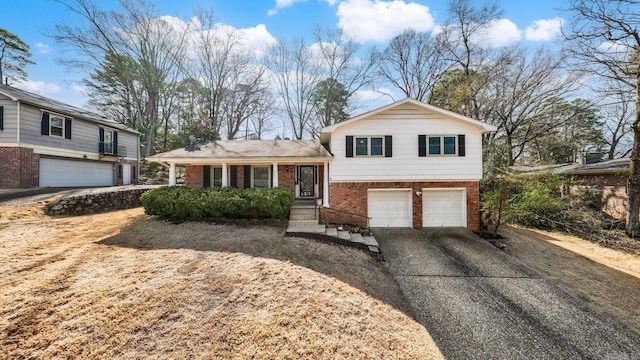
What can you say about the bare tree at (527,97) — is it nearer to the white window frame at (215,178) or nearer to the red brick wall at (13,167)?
the white window frame at (215,178)

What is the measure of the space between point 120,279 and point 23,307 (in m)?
1.24

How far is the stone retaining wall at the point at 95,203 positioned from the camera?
9702mm

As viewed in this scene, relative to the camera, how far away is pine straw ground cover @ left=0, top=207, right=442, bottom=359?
11.1 ft

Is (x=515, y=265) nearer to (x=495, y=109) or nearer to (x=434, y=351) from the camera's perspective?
(x=434, y=351)

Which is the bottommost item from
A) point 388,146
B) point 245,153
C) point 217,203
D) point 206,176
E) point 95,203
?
point 95,203

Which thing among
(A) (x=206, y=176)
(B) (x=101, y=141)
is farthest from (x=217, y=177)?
(B) (x=101, y=141)

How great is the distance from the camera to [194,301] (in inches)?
169

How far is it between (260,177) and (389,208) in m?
6.97

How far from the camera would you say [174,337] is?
3482 millimetres

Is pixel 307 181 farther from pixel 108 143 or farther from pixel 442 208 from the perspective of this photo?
pixel 108 143

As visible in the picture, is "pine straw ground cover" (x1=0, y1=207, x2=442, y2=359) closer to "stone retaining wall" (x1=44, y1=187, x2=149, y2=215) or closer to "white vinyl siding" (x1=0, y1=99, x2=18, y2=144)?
"stone retaining wall" (x1=44, y1=187, x2=149, y2=215)

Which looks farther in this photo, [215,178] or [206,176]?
[215,178]

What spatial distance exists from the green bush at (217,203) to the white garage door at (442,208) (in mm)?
6436

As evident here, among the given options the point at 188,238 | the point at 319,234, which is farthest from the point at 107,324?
the point at 319,234
